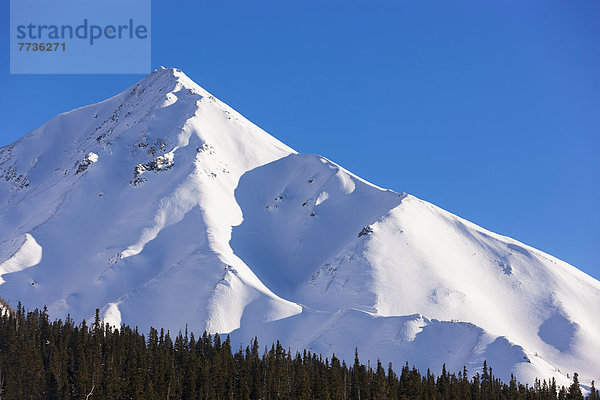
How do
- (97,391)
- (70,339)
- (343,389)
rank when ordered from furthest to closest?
1. (70,339)
2. (343,389)
3. (97,391)

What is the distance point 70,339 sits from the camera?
163250 mm

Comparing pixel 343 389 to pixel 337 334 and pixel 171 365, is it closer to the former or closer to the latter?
pixel 171 365

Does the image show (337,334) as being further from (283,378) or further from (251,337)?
(283,378)

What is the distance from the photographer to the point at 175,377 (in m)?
147

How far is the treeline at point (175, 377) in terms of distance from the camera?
458 feet

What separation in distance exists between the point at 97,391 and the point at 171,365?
16.3 metres

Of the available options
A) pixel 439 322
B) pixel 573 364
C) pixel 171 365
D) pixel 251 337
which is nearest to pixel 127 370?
pixel 171 365

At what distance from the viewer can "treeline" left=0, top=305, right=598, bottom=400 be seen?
5492 inches

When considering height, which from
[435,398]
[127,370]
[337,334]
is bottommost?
[435,398]

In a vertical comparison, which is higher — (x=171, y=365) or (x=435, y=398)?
(x=171, y=365)

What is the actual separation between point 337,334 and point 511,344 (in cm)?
4098

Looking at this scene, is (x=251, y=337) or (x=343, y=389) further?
(x=251, y=337)

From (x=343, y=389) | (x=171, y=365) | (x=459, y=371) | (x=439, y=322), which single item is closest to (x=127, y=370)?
(x=171, y=365)

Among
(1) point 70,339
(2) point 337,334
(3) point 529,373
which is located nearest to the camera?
(1) point 70,339
